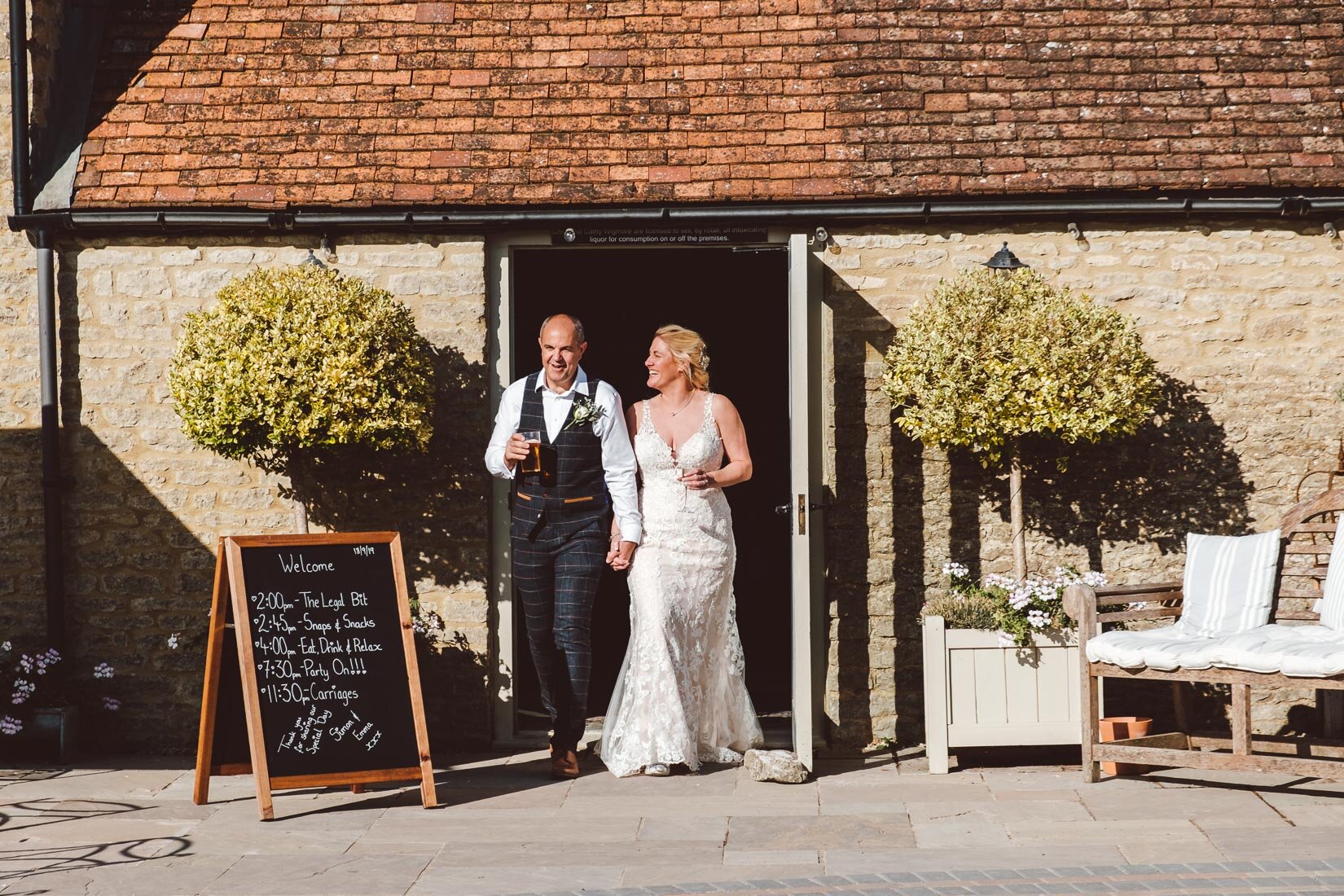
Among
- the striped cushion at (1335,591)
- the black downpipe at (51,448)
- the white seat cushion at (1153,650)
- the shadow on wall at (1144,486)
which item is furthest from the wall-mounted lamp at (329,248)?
the striped cushion at (1335,591)

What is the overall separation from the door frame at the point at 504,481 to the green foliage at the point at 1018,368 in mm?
595

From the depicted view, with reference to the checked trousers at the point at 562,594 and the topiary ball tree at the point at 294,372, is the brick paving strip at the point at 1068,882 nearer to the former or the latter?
the checked trousers at the point at 562,594

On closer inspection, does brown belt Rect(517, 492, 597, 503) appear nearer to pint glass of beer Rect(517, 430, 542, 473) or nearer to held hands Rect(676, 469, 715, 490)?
pint glass of beer Rect(517, 430, 542, 473)

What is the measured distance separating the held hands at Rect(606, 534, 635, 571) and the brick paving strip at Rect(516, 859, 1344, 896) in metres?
2.03

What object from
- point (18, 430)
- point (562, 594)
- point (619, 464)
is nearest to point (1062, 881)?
point (562, 594)

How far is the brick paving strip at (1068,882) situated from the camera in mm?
4648

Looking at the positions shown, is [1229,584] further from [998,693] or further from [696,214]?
[696,214]

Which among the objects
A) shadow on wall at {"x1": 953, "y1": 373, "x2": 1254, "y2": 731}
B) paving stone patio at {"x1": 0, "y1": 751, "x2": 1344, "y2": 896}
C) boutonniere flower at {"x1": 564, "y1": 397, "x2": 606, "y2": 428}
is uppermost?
boutonniere flower at {"x1": 564, "y1": 397, "x2": 606, "y2": 428}

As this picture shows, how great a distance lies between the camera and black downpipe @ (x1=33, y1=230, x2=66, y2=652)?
729 cm

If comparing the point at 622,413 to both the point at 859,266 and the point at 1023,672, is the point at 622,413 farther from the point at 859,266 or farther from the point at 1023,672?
the point at 1023,672

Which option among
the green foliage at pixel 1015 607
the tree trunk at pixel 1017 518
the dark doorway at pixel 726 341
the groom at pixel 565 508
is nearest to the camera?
the groom at pixel 565 508

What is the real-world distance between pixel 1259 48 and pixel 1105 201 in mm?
1435

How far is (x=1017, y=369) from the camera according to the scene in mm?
6617

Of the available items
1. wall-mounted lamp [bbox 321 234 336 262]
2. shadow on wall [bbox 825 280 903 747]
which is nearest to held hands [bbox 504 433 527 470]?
wall-mounted lamp [bbox 321 234 336 262]
